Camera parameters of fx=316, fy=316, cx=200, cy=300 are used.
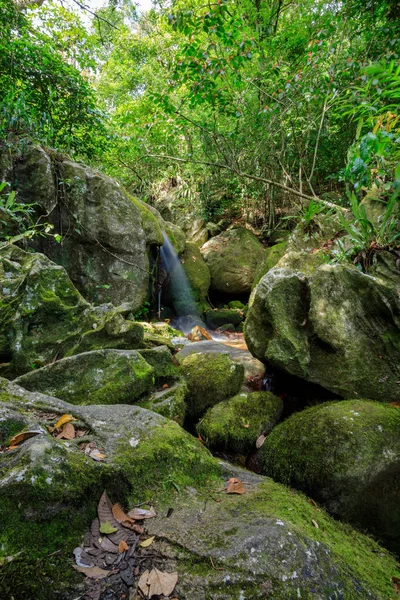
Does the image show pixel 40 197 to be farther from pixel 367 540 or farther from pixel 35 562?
pixel 367 540

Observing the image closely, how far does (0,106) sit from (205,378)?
5684 millimetres

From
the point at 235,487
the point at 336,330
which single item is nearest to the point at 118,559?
the point at 235,487

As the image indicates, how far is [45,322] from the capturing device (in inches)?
149

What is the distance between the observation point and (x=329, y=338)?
3557 mm

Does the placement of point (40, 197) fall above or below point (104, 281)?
above

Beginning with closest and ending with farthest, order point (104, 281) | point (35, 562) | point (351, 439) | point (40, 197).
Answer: point (35, 562), point (351, 439), point (40, 197), point (104, 281)

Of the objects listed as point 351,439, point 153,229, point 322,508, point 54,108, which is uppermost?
point 54,108

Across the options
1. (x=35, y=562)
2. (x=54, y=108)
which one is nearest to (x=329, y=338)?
(x=35, y=562)

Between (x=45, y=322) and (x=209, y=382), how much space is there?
2094 millimetres

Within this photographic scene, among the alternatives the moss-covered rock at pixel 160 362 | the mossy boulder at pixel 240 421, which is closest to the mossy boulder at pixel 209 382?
the mossy boulder at pixel 240 421

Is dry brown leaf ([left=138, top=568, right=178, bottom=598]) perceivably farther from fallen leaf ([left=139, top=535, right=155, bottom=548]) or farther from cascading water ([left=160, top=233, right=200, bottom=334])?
cascading water ([left=160, top=233, right=200, bottom=334])

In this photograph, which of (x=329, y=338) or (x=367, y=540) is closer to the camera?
(x=367, y=540)

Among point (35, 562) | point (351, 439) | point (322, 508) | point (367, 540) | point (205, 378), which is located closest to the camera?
point (35, 562)

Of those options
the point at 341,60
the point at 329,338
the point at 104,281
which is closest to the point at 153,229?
the point at 104,281
